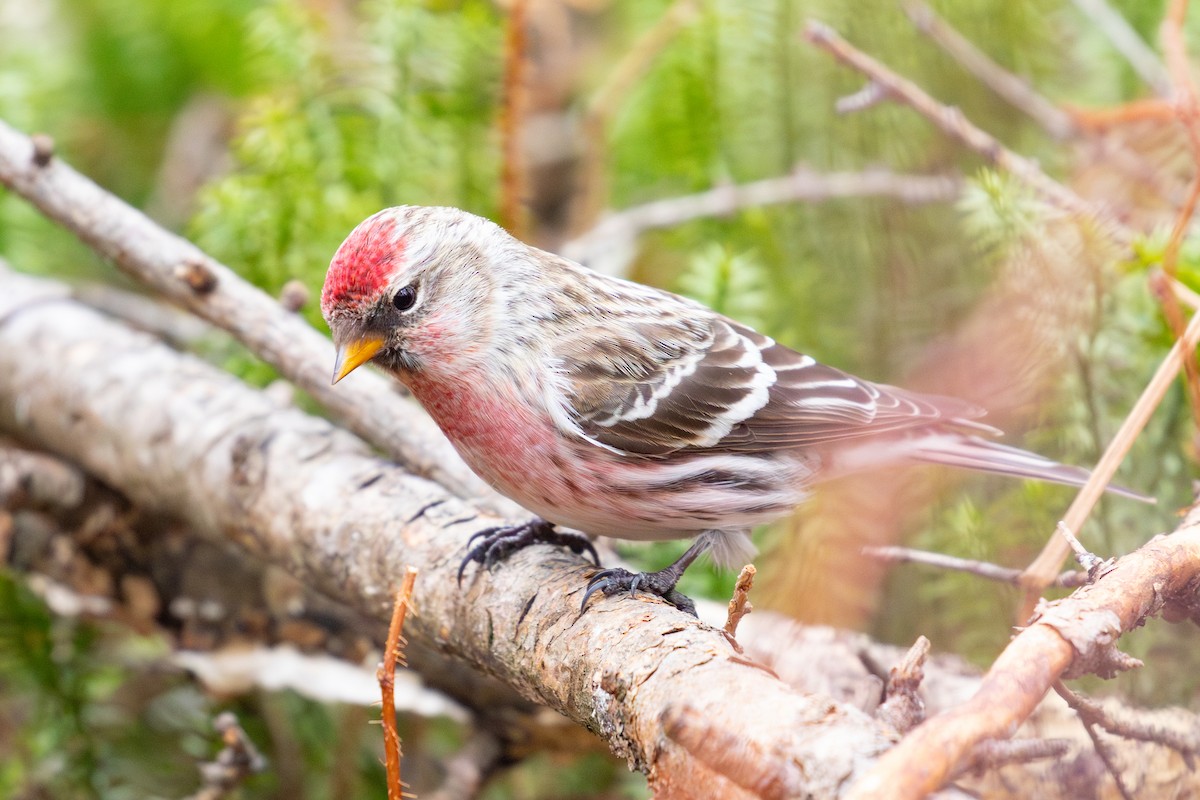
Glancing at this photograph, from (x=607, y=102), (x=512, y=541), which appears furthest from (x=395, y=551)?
(x=607, y=102)

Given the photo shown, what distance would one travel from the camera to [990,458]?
2123 mm

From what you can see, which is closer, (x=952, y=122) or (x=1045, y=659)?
(x=1045, y=659)

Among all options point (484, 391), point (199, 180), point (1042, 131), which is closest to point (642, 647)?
point (484, 391)

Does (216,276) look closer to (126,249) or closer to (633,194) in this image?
(126,249)

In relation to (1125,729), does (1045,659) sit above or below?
above

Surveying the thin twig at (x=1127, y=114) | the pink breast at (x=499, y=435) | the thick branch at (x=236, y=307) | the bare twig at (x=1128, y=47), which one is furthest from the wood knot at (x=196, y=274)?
the bare twig at (x=1128, y=47)

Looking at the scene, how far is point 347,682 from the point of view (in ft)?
7.42

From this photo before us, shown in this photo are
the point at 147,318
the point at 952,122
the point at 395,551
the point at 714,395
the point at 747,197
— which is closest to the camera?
the point at 395,551

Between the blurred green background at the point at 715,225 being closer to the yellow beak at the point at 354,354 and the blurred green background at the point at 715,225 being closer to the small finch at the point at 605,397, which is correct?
the small finch at the point at 605,397

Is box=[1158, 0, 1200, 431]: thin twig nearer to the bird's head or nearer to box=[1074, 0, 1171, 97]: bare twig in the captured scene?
box=[1074, 0, 1171, 97]: bare twig

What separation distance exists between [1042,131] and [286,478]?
7.16ft

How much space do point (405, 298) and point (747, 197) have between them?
1.20m

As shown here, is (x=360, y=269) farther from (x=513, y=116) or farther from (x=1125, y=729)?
(x=1125, y=729)

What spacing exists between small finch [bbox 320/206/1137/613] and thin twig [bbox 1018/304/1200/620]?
40cm
